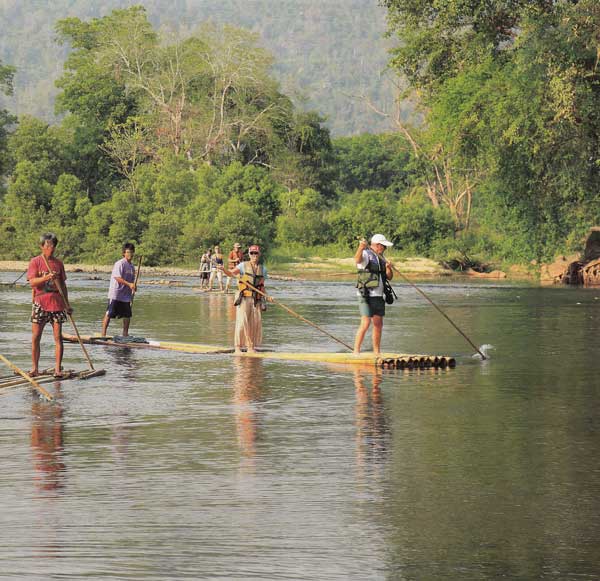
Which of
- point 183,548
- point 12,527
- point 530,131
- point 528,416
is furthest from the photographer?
point 530,131

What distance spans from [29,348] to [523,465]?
12.1 meters

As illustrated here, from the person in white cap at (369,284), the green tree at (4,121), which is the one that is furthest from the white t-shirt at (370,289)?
the green tree at (4,121)

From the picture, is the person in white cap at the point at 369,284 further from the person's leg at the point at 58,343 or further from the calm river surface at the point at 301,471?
the person's leg at the point at 58,343

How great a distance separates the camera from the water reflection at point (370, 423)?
9852mm

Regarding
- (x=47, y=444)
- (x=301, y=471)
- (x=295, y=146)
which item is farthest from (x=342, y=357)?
(x=295, y=146)

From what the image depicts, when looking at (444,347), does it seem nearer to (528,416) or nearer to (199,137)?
(528,416)

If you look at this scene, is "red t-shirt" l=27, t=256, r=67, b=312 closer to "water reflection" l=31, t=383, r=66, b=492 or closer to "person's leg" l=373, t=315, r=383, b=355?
"water reflection" l=31, t=383, r=66, b=492

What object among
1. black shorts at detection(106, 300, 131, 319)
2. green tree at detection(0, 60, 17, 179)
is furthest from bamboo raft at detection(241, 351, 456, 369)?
green tree at detection(0, 60, 17, 179)

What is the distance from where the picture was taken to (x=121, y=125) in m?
86.6

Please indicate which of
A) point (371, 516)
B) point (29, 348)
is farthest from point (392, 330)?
point (371, 516)

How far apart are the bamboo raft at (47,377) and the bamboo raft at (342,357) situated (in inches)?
131

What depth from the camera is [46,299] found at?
49.8ft

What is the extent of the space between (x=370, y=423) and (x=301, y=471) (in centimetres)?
266

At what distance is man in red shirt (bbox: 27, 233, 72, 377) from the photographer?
49.1ft
